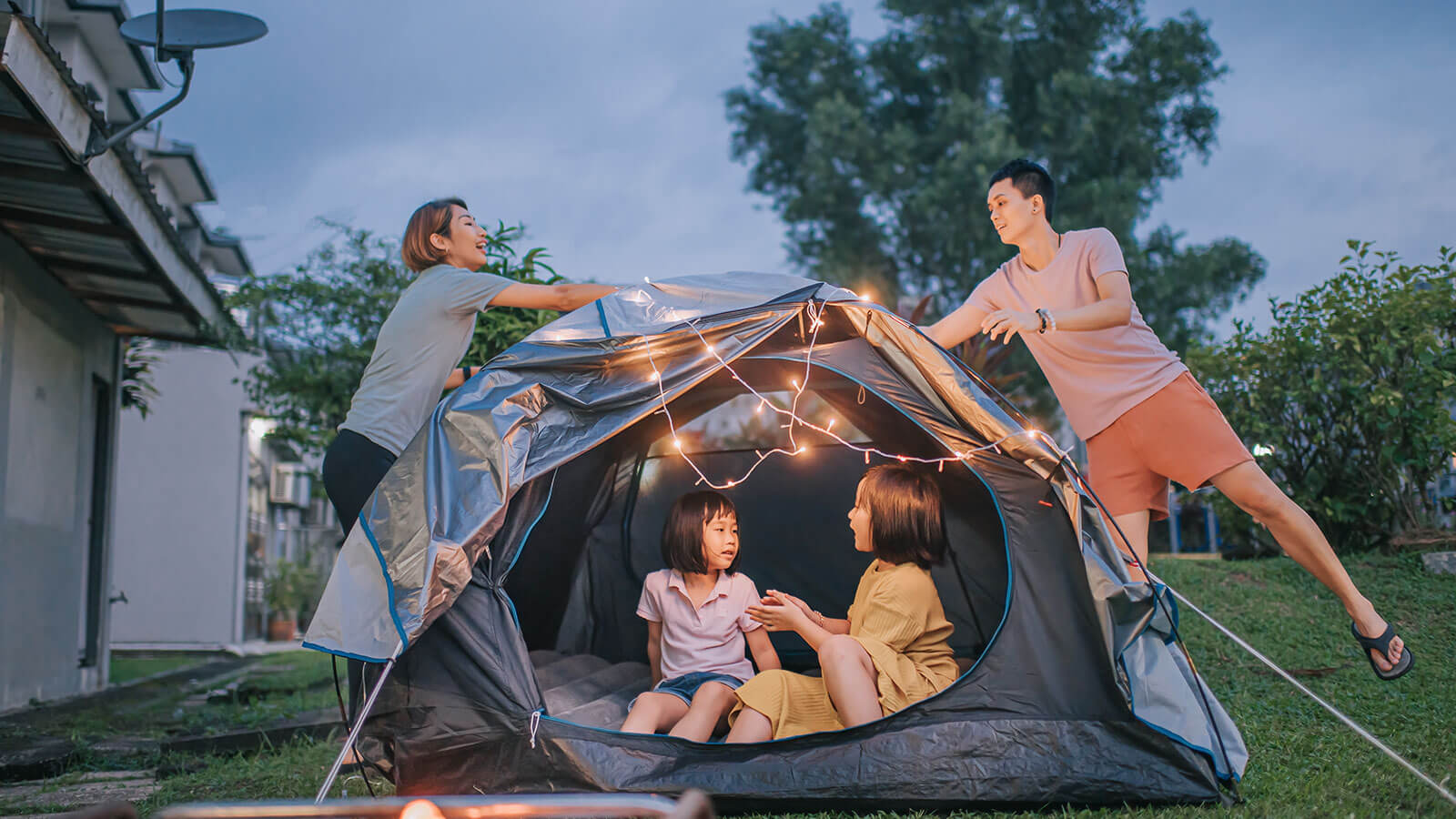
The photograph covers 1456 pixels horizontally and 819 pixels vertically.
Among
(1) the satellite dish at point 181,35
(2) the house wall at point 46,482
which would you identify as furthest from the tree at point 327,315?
(1) the satellite dish at point 181,35

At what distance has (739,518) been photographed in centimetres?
402

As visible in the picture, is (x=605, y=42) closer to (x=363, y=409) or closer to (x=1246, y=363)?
(x=1246, y=363)

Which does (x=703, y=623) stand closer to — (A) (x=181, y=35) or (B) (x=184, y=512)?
(A) (x=181, y=35)

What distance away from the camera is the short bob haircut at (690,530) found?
3.17 m

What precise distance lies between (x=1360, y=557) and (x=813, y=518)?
258 centimetres

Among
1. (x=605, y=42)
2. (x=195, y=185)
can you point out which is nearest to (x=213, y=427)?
(x=195, y=185)

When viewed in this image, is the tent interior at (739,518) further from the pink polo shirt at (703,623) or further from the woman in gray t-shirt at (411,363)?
the woman in gray t-shirt at (411,363)

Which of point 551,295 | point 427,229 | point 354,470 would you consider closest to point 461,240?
point 427,229

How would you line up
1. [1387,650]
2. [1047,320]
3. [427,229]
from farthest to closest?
[427,229]
[1047,320]
[1387,650]

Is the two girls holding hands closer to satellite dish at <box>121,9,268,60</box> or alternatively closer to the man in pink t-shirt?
the man in pink t-shirt

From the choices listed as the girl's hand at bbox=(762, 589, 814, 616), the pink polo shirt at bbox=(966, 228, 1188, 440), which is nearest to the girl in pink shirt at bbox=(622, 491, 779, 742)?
the girl's hand at bbox=(762, 589, 814, 616)

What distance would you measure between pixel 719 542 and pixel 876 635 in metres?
0.61

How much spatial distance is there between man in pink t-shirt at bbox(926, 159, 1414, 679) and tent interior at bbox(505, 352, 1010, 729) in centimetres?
83

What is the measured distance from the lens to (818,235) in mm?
14758
